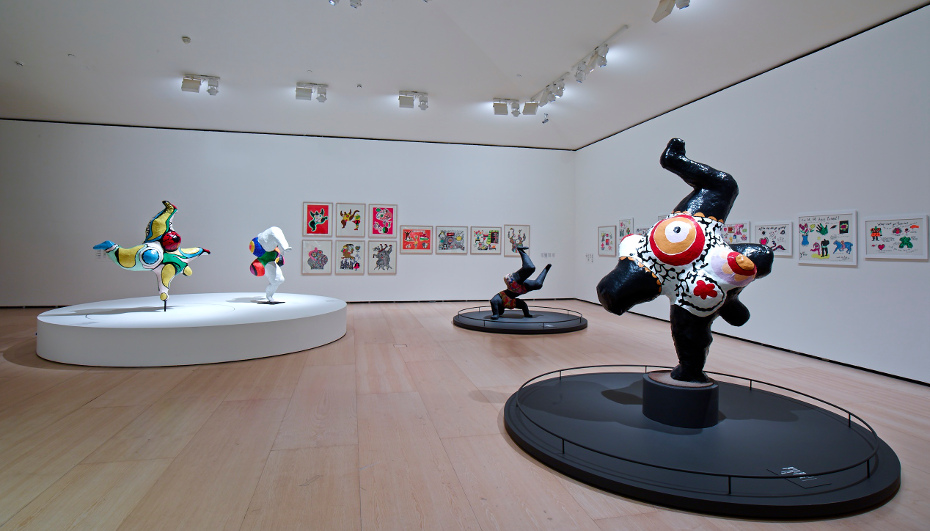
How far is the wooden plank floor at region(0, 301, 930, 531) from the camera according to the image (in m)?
2.49

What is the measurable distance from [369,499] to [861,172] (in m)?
6.50

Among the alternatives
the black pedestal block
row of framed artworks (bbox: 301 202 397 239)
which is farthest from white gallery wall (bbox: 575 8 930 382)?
row of framed artworks (bbox: 301 202 397 239)

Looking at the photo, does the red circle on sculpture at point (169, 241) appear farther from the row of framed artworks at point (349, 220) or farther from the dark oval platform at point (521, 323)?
the row of framed artworks at point (349, 220)

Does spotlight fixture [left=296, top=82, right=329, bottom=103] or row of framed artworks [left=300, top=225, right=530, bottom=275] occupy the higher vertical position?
spotlight fixture [left=296, top=82, right=329, bottom=103]

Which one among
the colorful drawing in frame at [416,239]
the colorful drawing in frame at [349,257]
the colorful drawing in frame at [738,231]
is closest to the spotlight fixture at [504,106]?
the colorful drawing in frame at [416,239]

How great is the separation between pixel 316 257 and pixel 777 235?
9055 mm

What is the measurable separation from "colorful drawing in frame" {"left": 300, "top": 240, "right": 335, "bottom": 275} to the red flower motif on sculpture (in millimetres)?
9277

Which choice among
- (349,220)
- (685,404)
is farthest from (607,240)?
(685,404)

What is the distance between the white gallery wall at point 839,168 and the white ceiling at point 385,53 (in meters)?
0.39

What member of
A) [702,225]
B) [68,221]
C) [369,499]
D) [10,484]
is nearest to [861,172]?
[702,225]

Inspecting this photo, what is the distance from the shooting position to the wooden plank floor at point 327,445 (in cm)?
249

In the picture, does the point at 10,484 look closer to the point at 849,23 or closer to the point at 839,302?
the point at 839,302

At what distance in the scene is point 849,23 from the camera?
561 centimetres

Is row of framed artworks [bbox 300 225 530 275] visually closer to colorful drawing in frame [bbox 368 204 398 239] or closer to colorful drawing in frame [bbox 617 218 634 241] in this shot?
colorful drawing in frame [bbox 368 204 398 239]
